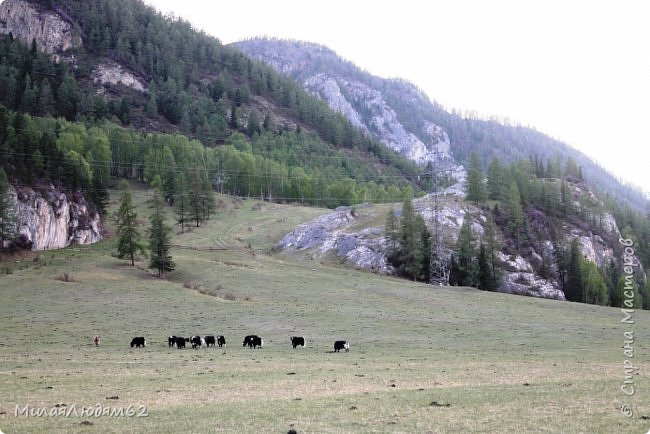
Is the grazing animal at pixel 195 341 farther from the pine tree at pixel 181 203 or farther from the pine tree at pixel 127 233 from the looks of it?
the pine tree at pixel 181 203

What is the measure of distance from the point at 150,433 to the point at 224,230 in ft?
376

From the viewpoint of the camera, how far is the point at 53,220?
102 metres

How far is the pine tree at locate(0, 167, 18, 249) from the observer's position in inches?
3415

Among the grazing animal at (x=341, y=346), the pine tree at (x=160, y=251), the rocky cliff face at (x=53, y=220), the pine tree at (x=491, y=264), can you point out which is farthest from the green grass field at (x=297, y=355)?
the pine tree at (x=491, y=264)

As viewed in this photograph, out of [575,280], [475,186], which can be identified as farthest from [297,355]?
[475,186]

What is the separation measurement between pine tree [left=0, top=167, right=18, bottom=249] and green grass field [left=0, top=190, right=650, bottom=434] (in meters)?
5.75

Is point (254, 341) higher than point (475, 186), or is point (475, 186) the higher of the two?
point (475, 186)

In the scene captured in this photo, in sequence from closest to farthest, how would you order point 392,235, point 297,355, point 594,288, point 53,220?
point 297,355 < point 53,220 < point 392,235 < point 594,288

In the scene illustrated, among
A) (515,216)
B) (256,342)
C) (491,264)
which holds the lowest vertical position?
(256,342)

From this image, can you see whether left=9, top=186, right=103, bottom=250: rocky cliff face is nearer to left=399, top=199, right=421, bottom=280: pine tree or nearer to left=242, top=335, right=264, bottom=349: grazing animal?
left=399, top=199, right=421, bottom=280: pine tree

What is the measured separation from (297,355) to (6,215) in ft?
232

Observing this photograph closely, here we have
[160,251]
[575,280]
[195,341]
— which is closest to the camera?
[195,341]

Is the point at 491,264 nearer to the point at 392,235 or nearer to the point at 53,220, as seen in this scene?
the point at 392,235

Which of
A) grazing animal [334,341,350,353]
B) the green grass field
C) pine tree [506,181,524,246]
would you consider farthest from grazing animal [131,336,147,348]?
pine tree [506,181,524,246]
